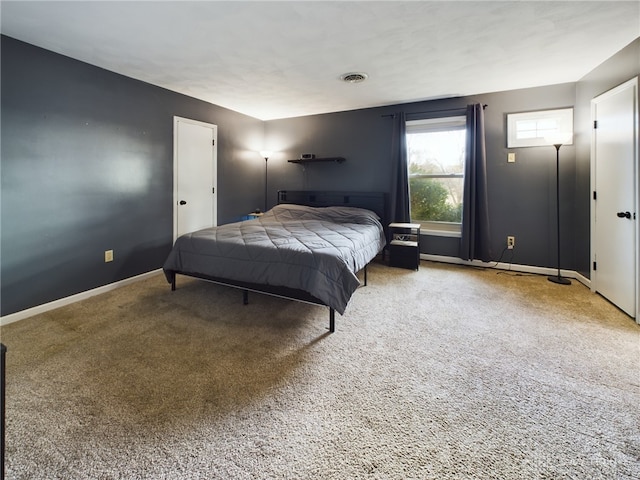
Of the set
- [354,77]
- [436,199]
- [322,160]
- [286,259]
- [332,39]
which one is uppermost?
[354,77]

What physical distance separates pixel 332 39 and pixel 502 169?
284 centimetres

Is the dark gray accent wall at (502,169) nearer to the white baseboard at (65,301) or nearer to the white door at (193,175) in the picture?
the white door at (193,175)

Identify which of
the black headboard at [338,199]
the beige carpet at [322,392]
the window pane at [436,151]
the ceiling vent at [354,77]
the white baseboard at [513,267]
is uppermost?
the ceiling vent at [354,77]

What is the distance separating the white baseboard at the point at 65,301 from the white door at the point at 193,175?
804 mm

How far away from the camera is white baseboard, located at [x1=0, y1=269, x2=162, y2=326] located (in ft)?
8.50

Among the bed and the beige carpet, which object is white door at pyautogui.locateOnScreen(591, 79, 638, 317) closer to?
the beige carpet

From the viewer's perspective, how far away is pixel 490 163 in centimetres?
409

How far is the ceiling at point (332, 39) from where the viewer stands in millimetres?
2152

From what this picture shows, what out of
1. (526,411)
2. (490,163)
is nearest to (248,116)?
(490,163)

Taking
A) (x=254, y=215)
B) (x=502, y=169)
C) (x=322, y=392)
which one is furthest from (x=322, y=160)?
(x=322, y=392)

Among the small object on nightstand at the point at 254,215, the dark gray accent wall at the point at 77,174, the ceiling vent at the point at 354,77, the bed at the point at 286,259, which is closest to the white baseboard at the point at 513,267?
the bed at the point at 286,259

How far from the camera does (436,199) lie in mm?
4625

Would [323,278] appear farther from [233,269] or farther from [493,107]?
[493,107]

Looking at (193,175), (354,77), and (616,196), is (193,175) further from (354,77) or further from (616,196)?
(616,196)
